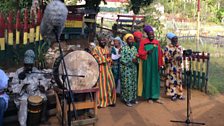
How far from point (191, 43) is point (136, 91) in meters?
11.2

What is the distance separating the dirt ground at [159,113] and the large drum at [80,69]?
953mm

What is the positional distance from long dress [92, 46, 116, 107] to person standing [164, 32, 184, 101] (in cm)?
152

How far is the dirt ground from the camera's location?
6529mm

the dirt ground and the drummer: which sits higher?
the drummer

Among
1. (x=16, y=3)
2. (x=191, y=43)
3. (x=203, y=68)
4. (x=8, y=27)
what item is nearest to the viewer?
(x=8, y=27)

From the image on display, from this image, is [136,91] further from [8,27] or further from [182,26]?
[182,26]

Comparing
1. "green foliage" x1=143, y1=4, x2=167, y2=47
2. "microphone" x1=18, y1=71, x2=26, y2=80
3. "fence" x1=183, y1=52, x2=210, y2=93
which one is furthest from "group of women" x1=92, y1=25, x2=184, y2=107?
"green foliage" x1=143, y1=4, x2=167, y2=47

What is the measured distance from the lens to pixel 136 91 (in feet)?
25.3

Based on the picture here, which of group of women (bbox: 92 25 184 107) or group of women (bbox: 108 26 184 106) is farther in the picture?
group of women (bbox: 108 26 184 106)

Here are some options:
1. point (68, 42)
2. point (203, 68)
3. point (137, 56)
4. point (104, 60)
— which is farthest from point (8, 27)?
point (203, 68)

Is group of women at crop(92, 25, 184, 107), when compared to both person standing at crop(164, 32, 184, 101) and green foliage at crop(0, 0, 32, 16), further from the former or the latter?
green foliage at crop(0, 0, 32, 16)

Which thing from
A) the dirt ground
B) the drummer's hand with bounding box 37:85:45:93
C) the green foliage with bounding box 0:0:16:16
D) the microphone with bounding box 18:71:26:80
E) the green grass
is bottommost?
the dirt ground

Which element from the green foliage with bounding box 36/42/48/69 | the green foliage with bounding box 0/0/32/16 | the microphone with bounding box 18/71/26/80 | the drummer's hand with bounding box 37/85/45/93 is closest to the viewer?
the microphone with bounding box 18/71/26/80

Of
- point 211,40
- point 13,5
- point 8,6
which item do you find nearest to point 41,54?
point 13,5
